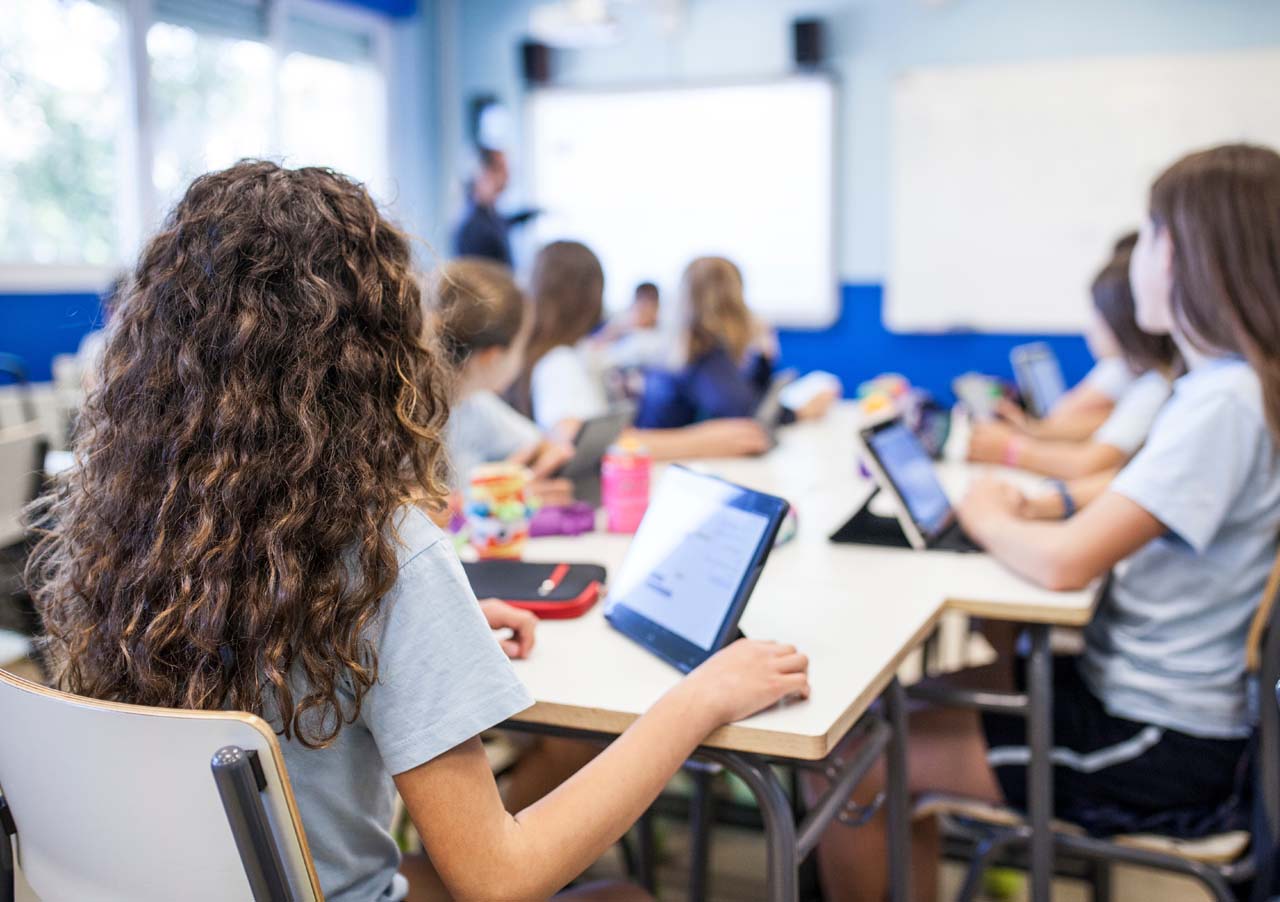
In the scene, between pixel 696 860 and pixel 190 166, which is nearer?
pixel 190 166

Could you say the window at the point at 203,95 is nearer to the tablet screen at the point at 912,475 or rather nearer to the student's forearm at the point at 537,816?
the tablet screen at the point at 912,475

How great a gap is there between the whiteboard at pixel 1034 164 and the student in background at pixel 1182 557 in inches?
153


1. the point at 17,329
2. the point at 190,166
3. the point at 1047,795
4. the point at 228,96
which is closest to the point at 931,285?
the point at 228,96

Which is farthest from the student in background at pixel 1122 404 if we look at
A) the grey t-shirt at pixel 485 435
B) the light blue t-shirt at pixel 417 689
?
the light blue t-shirt at pixel 417 689

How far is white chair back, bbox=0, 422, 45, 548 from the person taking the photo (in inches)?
94.4

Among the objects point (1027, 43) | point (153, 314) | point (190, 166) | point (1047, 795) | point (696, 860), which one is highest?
point (1027, 43)

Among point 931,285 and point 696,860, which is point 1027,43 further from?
point 696,860

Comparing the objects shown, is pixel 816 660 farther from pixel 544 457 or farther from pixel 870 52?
pixel 870 52

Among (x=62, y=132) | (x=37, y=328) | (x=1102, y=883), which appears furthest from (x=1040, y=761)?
(x=62, y=132)

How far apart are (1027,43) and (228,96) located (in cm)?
380

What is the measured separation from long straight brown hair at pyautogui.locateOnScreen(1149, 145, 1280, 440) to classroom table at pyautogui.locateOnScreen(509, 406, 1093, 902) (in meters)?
0.40

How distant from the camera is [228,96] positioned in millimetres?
5207

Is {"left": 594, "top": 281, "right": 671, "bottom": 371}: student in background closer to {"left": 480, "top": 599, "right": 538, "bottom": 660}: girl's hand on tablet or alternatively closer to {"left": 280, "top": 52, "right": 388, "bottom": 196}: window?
{"left": 280, "top": 52, "right": 388, "bottom": 196}: window

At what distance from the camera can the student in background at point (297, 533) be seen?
0.84m
